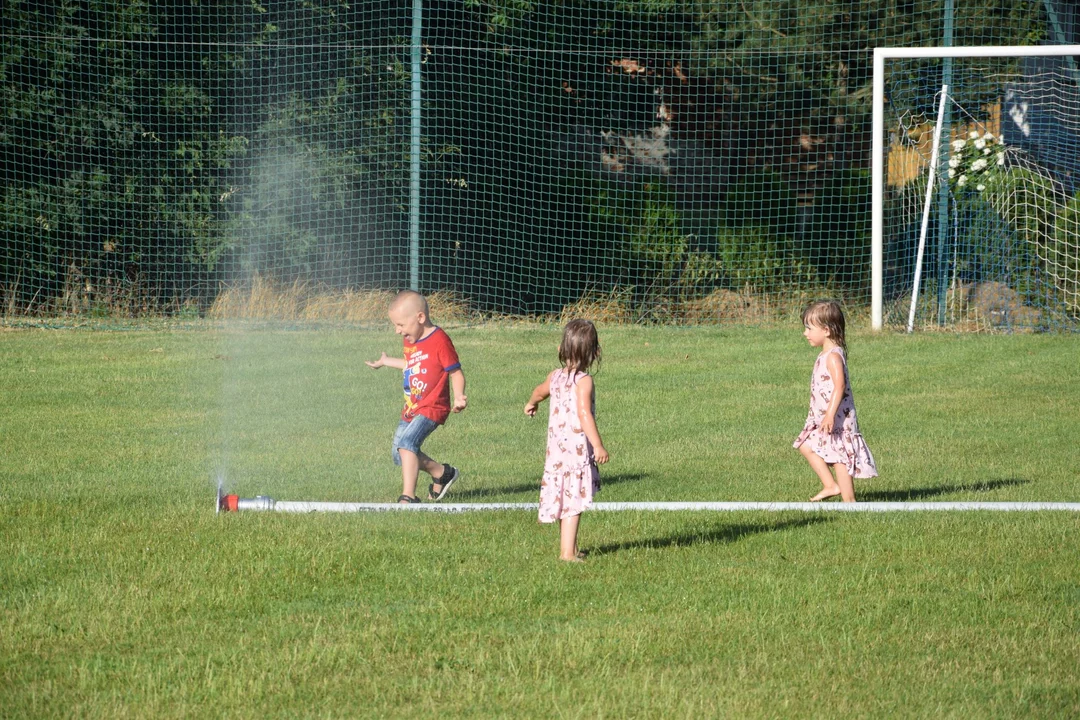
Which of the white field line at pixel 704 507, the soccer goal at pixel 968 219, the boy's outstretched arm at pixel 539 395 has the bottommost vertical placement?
the white field line at pixel 704 507

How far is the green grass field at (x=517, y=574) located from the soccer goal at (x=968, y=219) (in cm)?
456

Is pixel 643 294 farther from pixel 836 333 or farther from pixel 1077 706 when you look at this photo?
pixel 1077 706

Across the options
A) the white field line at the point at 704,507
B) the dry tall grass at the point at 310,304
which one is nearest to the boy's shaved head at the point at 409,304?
the white field line at the point at 704,507

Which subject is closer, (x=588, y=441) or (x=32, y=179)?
(x=588, y=441)

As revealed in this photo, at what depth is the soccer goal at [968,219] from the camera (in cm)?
1490

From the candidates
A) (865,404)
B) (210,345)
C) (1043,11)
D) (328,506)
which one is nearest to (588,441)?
(328,506)

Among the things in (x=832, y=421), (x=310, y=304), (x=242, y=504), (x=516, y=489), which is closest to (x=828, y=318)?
(x=832, y=421)

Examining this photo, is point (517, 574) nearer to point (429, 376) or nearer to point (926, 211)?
point (429, 376)

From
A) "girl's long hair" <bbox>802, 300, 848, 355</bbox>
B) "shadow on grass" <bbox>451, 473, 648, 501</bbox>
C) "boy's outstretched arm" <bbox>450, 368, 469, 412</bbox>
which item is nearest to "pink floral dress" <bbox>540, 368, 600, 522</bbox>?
"boy's outstretched arm" <bbox>450, 368, 469, 412</bbox>

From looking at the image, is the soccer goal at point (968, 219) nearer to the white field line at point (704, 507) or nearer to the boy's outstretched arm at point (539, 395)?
the white field line at point (704, 507)

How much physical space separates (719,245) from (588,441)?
490 inches

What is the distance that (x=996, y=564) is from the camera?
5508 mm

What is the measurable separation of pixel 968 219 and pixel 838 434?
30.4 ft

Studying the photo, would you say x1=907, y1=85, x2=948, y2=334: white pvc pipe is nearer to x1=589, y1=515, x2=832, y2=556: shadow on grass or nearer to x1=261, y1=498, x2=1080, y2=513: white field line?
x1=261, y1=498, x2=1080, y2=513: white field line
